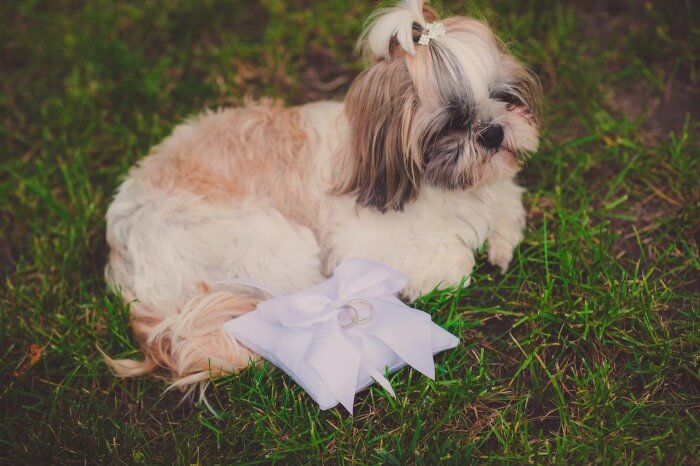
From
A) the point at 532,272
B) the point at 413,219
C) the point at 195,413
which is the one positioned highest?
the point at 413,219

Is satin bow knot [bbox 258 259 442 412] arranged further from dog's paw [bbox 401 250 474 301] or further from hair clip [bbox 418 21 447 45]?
hair clip [bbox 418 21 447 45]

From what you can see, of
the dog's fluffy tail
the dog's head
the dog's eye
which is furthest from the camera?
the dog's fluffy tail

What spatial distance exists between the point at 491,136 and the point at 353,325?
1.03 m

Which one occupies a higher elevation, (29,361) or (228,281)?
(228,281)

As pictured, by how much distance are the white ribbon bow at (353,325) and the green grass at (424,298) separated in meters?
0.17

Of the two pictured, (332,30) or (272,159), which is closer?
(272,159)

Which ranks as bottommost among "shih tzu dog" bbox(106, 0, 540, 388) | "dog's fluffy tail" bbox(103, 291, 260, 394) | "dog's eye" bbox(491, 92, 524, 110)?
"dog's fluffy tail" bbox(103, 291, 260, 394)

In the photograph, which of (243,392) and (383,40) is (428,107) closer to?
(383,40)

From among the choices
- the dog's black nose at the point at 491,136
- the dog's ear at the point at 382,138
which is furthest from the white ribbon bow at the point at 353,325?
the dog's black nose at the point at 491,136

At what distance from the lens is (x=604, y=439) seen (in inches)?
103

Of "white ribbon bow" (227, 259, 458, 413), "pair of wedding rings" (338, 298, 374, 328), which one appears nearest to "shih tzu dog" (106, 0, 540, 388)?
"white ribbon bow" (227, 259, 458, 413)

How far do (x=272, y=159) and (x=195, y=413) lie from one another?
1.28m

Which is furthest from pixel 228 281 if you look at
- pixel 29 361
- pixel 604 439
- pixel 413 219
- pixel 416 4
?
pixel 604 439

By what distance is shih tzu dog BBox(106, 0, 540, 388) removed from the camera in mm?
2646
